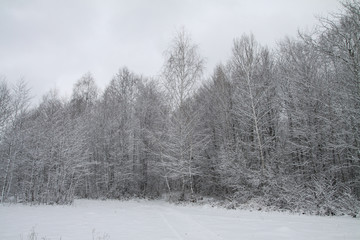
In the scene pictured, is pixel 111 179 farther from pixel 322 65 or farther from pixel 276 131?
pixel 322 65

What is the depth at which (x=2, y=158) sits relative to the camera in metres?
16.4

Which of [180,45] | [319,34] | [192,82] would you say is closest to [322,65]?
[319,34]

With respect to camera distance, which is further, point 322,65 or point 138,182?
point 138,182

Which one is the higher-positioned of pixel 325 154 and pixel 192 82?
pixel 192 82

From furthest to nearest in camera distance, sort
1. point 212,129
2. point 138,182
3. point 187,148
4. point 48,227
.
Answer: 1. point 138,182
2. point 212,129
3. point 187,148
4. point 48,227

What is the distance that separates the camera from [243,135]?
19.3 metres

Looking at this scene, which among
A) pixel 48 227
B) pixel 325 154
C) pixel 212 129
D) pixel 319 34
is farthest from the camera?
pixel 212 129

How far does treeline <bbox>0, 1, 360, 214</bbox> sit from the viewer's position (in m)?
10.9

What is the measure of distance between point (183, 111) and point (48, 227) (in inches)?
469

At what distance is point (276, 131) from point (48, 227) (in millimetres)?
15137

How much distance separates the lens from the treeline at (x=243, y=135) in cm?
1087

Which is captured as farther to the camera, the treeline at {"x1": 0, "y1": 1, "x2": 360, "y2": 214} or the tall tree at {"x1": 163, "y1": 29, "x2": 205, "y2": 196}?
the tall tree at {"x1": 163, "y1": 29, "x2": 205, "y2": 196}

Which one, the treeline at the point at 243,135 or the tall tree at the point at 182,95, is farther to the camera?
the tall tree at the point at 182,95

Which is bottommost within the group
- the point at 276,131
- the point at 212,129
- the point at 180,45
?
the point at 276,131
